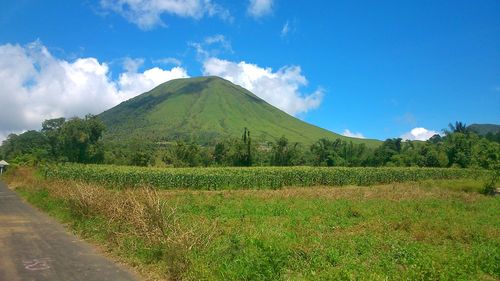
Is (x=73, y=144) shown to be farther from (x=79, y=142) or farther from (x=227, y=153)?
(x=227, y=153)

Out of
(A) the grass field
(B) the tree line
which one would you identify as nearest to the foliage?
(B) the tree line

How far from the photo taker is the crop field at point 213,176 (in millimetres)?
41781

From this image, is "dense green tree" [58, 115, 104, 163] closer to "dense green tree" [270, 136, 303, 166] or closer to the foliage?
the foliage

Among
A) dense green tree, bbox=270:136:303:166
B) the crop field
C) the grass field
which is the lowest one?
the grass field

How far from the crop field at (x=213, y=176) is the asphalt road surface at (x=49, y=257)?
20738mm

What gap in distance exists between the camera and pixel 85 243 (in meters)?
13.2

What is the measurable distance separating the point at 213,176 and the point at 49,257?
32653 mm

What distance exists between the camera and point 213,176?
4362 centimetres

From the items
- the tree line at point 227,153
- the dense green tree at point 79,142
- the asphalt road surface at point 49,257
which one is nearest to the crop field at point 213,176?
the asphalt road surface at point 49,257

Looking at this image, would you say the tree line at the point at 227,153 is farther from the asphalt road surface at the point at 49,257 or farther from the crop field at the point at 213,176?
the asphalt road surface at the point at 49,257

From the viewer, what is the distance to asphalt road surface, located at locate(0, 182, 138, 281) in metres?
9.28

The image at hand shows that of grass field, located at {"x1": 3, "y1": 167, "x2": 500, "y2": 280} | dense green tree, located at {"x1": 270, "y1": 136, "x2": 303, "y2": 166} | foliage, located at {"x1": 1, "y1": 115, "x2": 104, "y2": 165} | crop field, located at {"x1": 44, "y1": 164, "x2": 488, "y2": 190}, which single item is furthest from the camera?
foliage, located at {"x1": 1, "y1": 115, "x2": 104, "y2": 165}

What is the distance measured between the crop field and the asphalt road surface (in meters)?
20.7

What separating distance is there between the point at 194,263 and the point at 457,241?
9.92 meters
